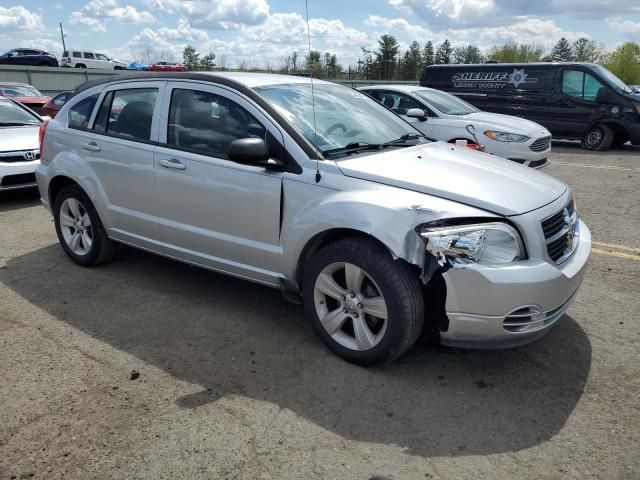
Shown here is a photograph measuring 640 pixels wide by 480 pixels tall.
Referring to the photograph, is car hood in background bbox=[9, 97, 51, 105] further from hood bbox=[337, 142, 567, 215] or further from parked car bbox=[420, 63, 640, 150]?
hood bbox=[337, 142, 567, 215]

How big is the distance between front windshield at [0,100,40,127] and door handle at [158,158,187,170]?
5.67 meters

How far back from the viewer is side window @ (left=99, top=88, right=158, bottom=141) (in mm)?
4320

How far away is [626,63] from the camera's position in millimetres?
63781

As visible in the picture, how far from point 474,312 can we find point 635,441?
3.21ft

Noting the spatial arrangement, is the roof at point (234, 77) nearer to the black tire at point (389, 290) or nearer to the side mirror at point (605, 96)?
the black tire at point (389, 290)

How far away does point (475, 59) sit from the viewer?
50.0 m

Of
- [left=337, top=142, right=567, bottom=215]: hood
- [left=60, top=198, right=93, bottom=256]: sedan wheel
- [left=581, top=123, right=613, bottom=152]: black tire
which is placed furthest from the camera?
[left=581, top=123, right=613, bottom=152]: black tire

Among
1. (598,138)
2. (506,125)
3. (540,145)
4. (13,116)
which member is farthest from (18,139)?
(598,138)

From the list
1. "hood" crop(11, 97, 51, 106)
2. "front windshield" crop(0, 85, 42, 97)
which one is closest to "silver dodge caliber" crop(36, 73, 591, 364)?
"hood" crop(11, 97, 51, 106)

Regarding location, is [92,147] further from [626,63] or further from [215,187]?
[626,63]

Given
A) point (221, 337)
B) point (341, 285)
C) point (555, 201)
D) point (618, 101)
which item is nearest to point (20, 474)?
point (221, 337)

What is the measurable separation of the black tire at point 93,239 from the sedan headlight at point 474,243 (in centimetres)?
322

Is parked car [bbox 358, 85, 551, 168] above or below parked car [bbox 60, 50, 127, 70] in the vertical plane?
below

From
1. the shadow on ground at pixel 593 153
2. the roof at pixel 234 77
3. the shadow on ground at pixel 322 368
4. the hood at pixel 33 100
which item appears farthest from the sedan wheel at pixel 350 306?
the hood at pixel 33 100
